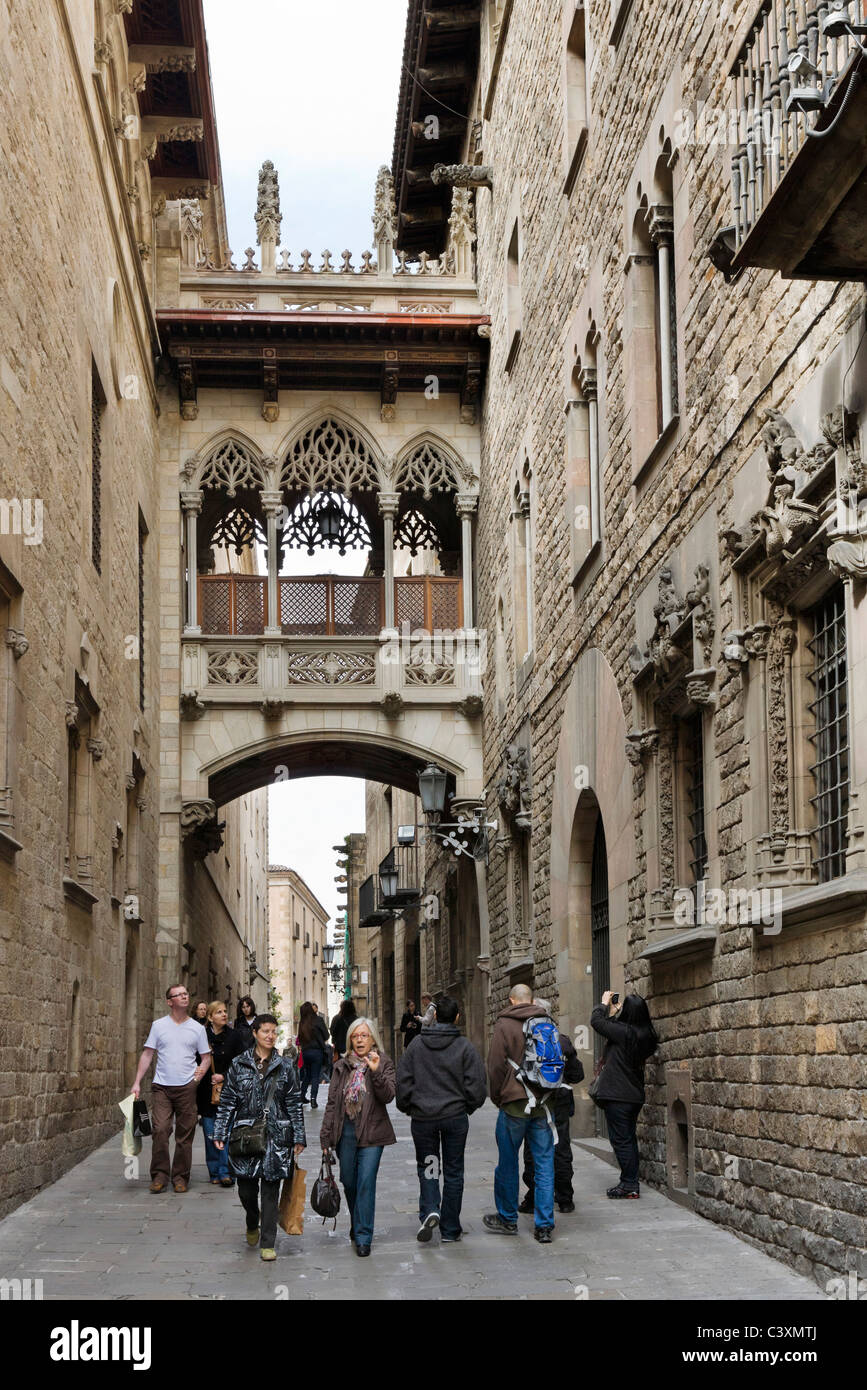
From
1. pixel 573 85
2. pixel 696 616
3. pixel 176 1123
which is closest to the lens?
pixel 696 616

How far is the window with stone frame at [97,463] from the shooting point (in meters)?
16.7

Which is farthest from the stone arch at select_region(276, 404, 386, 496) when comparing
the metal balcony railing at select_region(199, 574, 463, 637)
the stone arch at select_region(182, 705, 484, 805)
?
the stone arch at select_region(182, 705, 484, 805)

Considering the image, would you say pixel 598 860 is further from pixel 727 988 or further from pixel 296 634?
pixel 296 634

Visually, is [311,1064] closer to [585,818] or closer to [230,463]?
[585,818]

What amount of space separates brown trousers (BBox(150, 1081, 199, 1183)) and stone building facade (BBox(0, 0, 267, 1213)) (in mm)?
800

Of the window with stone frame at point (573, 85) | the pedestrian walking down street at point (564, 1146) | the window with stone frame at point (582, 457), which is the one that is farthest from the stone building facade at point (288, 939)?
the pedestrian walking down street at point (564, 1146)

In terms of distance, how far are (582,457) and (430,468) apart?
882cm

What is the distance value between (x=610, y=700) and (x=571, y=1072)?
135 inches

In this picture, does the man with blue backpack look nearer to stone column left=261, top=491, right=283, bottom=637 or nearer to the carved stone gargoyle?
the carved stone gargoyle

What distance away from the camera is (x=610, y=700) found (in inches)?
546

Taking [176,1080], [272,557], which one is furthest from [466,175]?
[176,1080]

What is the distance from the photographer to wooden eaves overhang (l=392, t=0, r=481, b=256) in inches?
976

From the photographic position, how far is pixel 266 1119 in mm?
9594

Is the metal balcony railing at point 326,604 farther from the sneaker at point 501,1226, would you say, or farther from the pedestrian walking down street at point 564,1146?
the sneaker at point 501,1226
